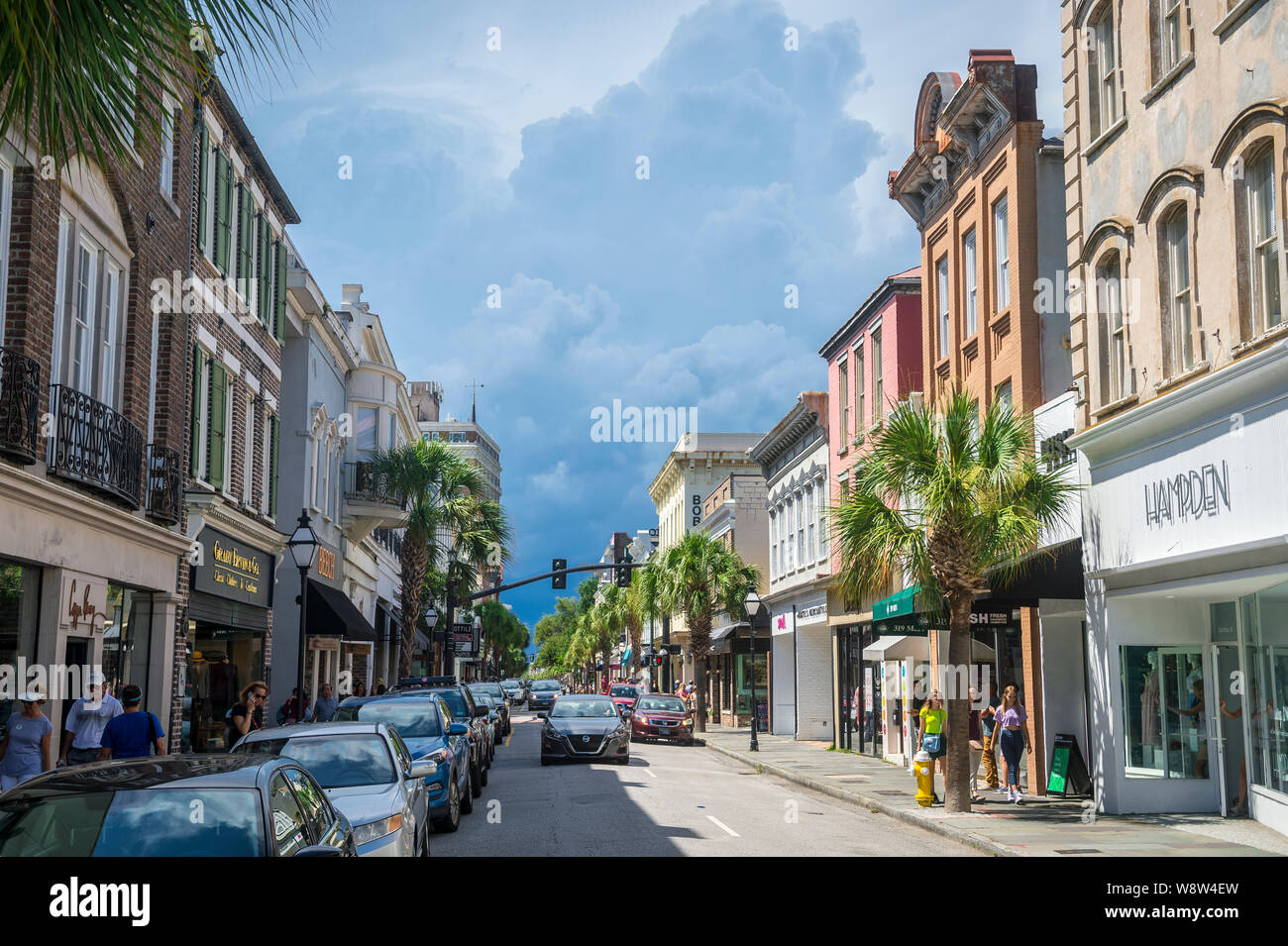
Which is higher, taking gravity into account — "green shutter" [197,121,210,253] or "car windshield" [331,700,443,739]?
"green shutter" [197,121,210,253]

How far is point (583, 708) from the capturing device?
2939cm

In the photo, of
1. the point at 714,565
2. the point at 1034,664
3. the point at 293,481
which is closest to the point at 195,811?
the point at 1034,664

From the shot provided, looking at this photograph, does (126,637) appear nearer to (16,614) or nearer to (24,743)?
(16,614)

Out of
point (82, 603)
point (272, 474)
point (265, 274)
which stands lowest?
point (82, 603)

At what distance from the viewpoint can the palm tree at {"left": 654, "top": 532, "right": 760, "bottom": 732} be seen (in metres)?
45.4

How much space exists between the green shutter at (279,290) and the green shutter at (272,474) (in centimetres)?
196

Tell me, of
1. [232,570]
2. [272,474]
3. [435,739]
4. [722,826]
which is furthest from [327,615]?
[722,826]

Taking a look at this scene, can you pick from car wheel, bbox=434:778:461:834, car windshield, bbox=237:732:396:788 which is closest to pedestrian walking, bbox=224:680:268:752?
car wheel, bbox=434:778:461:834

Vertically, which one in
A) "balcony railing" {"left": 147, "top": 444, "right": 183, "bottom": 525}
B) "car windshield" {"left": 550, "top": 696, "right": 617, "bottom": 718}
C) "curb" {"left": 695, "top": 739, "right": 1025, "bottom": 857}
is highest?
"balcony railing" {"left": 147, "top": 444, "right": 183, "bottom": 525}

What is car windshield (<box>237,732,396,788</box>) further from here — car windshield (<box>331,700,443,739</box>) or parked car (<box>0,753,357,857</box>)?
car windshield (<box>331,700,443,739</box>)

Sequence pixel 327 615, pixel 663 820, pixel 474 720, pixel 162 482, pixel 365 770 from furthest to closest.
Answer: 1. pixel 327 615
2. pixel 474 720
3. pixel 162 482
4. pixel 663 820
5. pixel 365 770

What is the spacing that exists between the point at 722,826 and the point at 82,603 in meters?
8.52

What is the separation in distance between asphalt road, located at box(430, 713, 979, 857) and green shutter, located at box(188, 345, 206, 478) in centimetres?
733
